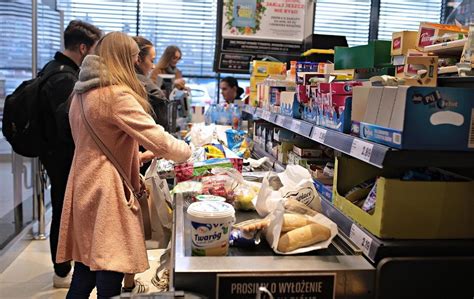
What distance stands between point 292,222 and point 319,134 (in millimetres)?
449

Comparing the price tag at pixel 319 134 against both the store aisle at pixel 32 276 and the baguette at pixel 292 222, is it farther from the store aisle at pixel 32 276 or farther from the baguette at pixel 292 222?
the store aisle at pixel 32 276

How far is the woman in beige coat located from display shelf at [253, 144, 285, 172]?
Result: 851 mm

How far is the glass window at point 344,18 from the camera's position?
25.4 feet

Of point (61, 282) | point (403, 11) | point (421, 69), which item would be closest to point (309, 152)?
point (421, 69)

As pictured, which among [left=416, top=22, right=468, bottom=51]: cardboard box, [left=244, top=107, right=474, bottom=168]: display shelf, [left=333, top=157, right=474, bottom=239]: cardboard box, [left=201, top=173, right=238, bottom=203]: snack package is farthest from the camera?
[left=201, top=173, right=238, bottom=203]: snack package

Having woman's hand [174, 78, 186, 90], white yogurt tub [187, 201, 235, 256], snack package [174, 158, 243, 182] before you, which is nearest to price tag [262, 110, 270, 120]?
snack package [174, 158, 243, 182]

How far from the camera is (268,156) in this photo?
3279 mm

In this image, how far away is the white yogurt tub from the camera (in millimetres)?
1477

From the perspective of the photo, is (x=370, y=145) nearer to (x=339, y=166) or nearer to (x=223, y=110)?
(x=339, y=166)

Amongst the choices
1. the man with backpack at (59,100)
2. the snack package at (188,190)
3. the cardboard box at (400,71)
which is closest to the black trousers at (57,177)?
the man with backpack at (59,100)

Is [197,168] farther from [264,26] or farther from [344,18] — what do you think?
[344,18]

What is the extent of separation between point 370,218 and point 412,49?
0.81 metres

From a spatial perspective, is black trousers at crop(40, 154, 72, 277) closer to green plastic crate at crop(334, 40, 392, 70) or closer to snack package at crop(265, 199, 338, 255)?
green plastic crate at crop(334, 40, 392, 70)

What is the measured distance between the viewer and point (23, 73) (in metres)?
4.39
